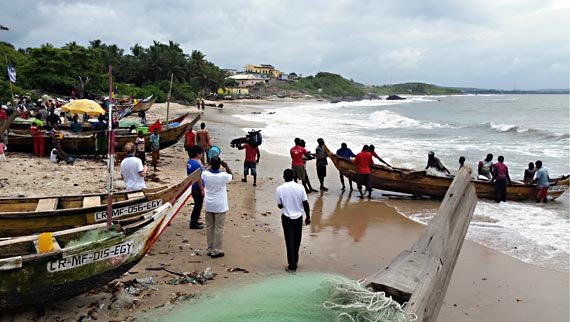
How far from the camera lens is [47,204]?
7152 mm

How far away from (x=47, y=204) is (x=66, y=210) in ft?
2.76

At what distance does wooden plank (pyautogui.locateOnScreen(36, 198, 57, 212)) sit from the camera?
7.01 meters

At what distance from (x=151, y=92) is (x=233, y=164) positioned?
39687 millimetres

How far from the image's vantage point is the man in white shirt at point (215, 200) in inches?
266

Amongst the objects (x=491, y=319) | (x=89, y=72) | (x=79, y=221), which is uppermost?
(x=89, y=72)

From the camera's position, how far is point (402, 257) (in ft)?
15.8

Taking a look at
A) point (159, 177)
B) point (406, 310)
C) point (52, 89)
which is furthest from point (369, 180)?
point (52, 89)

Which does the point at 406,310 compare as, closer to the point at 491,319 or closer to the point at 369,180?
the point at 491,319

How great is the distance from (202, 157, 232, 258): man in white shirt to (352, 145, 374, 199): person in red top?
19.9 feet

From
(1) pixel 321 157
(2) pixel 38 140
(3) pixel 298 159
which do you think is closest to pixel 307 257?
(3) pixel 298 159

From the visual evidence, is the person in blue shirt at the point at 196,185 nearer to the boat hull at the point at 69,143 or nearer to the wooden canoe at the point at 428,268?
the wooden canoe at the point at 428,268

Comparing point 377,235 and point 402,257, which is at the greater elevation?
point 402,257

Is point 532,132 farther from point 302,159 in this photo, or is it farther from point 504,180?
point 302,159

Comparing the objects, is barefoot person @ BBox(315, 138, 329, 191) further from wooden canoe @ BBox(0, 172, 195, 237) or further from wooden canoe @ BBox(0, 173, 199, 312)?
wooden canoe @ BBox(0, 173, 199, 312)
